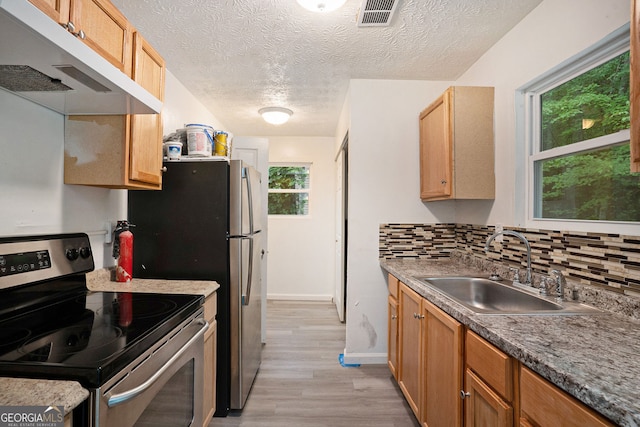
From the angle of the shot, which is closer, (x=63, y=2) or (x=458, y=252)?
(x=63, y=2)

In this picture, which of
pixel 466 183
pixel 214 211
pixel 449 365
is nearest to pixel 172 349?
pixel 214 211

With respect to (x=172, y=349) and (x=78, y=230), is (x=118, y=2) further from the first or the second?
(x=172, y=349)

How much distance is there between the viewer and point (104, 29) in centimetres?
128

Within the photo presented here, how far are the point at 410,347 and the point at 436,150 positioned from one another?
4.65 ft

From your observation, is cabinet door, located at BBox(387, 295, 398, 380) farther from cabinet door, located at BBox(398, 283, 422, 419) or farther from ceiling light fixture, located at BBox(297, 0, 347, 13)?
ceiling light fixture, located at BBox(297, 0, 347, 13)

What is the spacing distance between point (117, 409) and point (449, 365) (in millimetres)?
1276

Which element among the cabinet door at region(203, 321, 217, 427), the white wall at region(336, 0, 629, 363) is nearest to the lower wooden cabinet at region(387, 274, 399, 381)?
the white wall at region(336, 0, 629, 363)

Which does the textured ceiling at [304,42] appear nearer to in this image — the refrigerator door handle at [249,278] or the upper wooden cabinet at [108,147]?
the upper wooden cabinet at [108,147]

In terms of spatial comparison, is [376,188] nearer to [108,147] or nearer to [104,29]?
[108,147]

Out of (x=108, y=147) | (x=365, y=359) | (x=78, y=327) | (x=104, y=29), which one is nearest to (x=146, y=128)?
(x=108, y=147)

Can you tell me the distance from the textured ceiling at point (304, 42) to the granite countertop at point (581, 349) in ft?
5.41

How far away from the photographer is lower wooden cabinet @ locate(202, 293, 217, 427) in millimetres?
1701

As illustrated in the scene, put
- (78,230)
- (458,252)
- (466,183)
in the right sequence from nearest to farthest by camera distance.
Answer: (78,230)
(466,183)
(458,252)

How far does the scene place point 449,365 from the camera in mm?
1397
